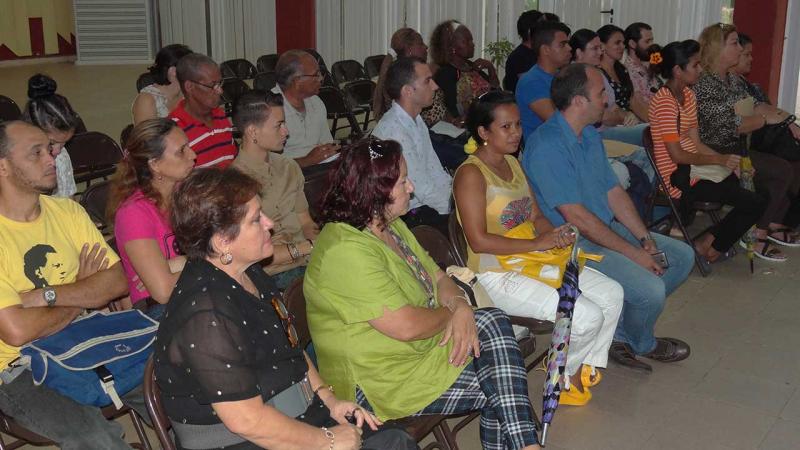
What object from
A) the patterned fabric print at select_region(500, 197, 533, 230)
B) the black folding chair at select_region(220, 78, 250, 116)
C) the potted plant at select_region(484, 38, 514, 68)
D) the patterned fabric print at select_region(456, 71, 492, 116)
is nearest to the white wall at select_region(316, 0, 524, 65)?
the potted plant at select_region(484, 38, 514, 68)

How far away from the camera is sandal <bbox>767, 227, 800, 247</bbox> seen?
5789 millimetres

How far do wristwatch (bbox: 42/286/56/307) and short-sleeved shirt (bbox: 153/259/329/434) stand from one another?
649mm

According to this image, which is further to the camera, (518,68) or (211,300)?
(518,68)

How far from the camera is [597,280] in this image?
139 inches

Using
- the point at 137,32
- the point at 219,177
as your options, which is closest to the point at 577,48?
the point at 219,177

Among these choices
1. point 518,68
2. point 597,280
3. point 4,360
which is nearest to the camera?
point 4,360

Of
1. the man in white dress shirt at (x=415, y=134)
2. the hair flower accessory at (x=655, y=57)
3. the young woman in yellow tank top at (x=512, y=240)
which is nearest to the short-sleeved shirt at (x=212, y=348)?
the young woman in yellow tank top at (x=512, y=240)

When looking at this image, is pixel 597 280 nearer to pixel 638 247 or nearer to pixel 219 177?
pixel 638 247

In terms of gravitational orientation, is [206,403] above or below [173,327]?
below

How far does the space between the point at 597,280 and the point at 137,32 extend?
1443 centimetres

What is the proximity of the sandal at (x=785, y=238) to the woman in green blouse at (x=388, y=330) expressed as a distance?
12.5 ft

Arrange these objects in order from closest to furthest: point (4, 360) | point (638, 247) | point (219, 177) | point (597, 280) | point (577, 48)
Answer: point (219, 177), point (4, 360), point (597, 280), point (638, 247), point (577, 48)

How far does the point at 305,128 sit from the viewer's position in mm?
5191

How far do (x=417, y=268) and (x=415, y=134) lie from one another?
1656mm
